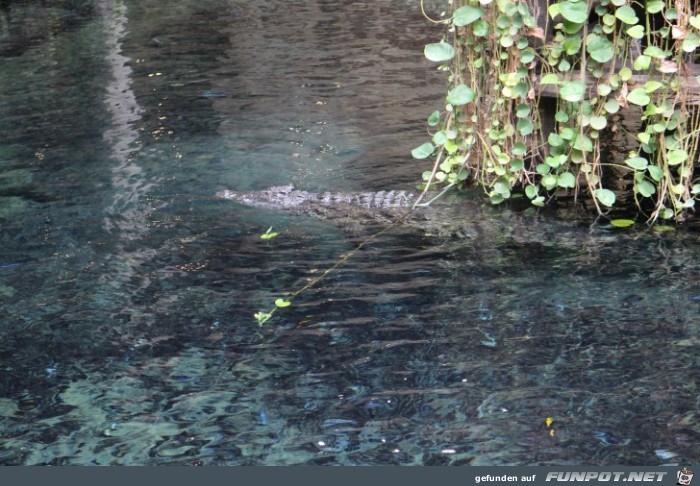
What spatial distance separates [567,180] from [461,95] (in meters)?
0.91

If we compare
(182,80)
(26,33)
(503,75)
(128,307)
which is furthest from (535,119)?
(26,33)

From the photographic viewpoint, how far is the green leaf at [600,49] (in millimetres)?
5184

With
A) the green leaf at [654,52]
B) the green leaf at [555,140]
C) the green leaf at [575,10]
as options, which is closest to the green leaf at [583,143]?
the green leaf at [555,140]

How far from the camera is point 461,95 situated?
18.0 feet

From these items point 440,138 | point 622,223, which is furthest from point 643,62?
point 440,138

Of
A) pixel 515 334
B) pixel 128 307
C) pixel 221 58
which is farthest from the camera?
pixel 221 58

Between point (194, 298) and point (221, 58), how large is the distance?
6.95 metres

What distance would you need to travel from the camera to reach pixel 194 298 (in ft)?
16.0

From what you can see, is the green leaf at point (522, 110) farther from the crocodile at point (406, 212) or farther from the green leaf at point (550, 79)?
the crocodile at point (406, 212)

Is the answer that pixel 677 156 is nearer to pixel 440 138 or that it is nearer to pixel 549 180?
pixel 549 180

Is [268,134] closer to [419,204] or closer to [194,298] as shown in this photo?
[419,204]

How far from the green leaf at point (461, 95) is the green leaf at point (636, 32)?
3.39ft

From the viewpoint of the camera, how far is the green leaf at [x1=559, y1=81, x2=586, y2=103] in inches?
203

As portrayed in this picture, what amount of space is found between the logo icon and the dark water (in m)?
0.09
